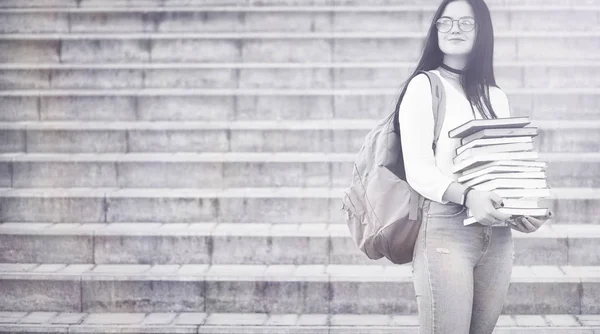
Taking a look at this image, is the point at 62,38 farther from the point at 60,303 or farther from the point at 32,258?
the point at 60,303

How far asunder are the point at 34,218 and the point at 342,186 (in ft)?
7.79

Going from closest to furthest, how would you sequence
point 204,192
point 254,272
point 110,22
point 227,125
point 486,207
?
point 486,207, point 254,272, point 204,192, point 227,125, point 110,22

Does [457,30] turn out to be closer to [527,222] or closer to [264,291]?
[527,222]

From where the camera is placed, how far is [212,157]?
585 centimetres

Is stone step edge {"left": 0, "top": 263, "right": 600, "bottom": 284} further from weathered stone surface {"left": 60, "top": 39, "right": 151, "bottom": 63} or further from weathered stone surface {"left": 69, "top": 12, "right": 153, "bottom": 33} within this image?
weathered stone surface {"left": 69, "top": 12, "right": 153, "bottom": 33}

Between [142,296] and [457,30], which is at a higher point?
[457,30]

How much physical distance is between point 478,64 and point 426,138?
1.34ft

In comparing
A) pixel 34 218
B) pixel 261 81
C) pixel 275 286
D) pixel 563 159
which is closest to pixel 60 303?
pixel 34 218

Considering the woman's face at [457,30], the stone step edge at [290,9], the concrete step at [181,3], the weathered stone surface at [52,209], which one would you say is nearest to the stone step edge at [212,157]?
the weathered stone surface at [52,209]

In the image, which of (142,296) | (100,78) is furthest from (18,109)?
(142,296)

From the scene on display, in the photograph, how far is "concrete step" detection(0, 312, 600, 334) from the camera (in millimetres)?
4457

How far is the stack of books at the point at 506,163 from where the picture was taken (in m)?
2.43

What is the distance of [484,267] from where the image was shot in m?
2.57

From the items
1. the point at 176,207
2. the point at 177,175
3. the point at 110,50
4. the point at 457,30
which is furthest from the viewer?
the point at 110,50
